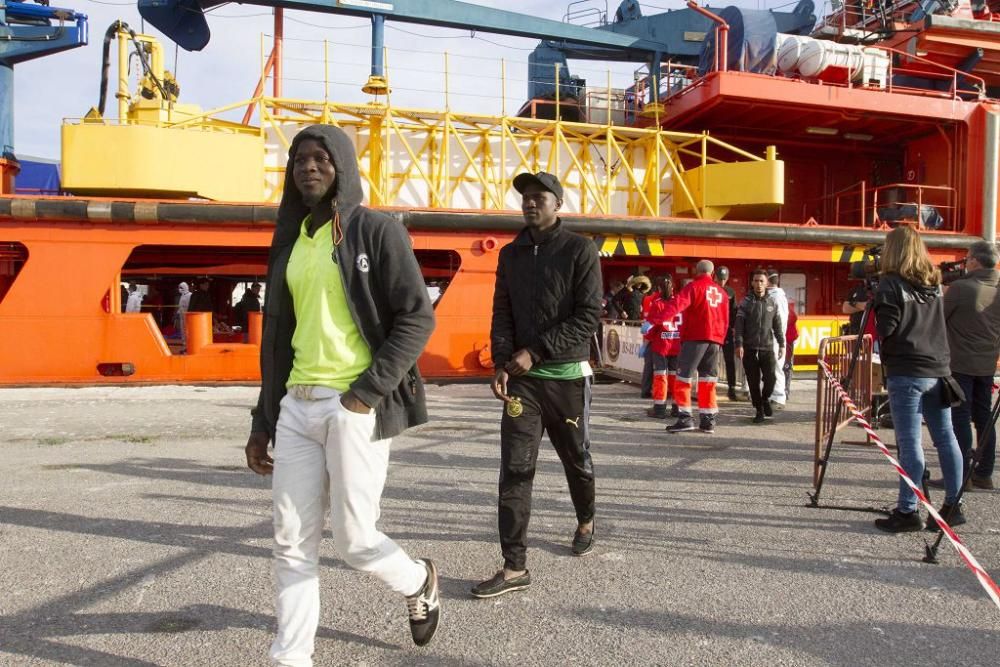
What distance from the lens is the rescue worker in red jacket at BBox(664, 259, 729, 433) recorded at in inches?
277

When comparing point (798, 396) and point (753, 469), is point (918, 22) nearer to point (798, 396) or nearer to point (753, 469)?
point (798, 396)

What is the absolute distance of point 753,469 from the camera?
5.77 meters

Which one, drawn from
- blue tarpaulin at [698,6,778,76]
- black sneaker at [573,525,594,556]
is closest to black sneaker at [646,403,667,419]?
black sneaker at [573,525,594,556]

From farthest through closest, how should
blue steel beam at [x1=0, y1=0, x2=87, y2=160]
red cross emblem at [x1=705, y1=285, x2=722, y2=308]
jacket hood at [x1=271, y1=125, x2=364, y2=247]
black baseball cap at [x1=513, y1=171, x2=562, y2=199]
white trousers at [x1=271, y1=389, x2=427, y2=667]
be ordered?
blue steel beam at [x1=0, y1=0, x2=87, y2=160]
red cross emblem at [x1=705, y1=285, x2=722, y2=308]
black baseball cap at [x1=513, y1=171, x2=562, y2=199]
jacket hood at [x1=271, y1=125, x2=364, y2=247]
white trousers at [x1=271, y1=389, x2=427, y2=667]

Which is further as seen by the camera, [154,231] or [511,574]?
[154,231]

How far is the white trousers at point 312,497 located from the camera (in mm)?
2404

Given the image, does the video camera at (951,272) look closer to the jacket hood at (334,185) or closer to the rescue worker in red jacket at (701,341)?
the rescue worker in red jacket at (701,341)

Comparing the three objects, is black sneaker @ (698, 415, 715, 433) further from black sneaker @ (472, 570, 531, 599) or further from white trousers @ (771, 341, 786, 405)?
black sneaker @ (472, 570, 531, 599)

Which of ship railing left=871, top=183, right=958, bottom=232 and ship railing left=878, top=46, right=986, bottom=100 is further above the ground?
ship railing left=878, top=46, right=986, bottom=100

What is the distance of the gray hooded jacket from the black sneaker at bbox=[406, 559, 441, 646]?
62 cm

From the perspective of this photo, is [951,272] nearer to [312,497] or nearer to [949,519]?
[949,519]

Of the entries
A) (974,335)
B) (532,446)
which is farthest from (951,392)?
(532,446)

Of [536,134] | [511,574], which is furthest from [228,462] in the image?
[536,134]

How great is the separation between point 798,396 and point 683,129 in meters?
6.09
